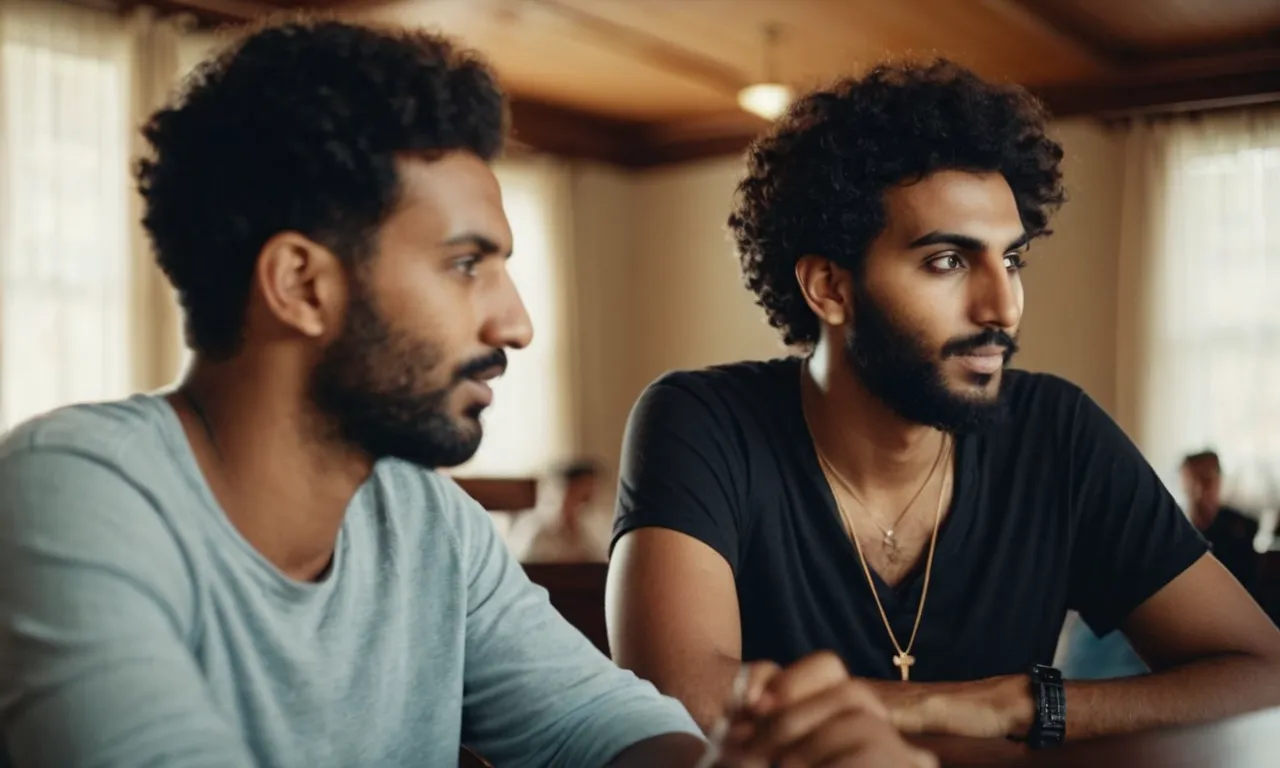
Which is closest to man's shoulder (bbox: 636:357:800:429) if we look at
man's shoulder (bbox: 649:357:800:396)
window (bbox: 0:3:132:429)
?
man's shoulder (bbox: 649:357:800:396)

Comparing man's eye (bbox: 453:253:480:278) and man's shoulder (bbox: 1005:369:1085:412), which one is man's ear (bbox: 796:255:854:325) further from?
man's eye (bbox: 453:253:480:278)

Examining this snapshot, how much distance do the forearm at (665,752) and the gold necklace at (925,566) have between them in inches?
24.3

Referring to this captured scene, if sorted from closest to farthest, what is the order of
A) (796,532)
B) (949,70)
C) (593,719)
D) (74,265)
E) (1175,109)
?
(593,719), (796,532), (949,70), (74,265), (1175,109)

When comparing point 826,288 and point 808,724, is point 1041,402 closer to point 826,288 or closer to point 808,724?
point 826,288

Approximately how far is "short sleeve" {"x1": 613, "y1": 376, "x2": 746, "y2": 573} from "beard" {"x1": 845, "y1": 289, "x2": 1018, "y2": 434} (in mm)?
224

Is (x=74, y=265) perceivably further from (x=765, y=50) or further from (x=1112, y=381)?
(x=1112, y=381)

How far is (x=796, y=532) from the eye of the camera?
177 cm

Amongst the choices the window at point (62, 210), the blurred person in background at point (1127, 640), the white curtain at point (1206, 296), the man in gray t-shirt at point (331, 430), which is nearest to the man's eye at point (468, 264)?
the man in gray t-shirt at point (331, 430)

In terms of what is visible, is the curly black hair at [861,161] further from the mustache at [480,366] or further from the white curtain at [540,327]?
the white curtain at [540,327]

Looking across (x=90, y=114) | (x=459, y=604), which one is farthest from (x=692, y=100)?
(x=459, y=604)

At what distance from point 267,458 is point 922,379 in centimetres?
98

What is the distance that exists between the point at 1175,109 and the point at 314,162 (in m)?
6.61

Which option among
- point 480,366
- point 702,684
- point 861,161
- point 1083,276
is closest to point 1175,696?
point 702,684

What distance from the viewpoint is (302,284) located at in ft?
3.70
